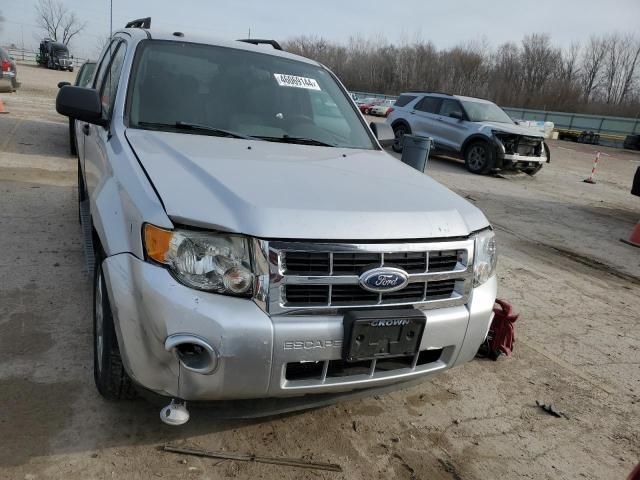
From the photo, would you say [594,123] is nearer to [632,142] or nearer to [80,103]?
[632,142]

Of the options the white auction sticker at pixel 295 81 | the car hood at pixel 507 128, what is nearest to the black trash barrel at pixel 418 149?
the white auction sticker at pixel 295 81

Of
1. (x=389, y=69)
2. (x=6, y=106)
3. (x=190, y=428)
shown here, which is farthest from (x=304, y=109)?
(x=389, y=69)

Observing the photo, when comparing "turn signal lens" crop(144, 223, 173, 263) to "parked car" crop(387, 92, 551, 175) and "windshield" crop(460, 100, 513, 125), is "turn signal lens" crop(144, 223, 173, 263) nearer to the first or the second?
"parked car" crop(387, 92, 551, 175)

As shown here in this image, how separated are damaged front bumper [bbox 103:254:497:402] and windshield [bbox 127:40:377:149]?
126cm

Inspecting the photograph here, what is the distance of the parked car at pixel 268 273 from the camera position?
74.7 inches

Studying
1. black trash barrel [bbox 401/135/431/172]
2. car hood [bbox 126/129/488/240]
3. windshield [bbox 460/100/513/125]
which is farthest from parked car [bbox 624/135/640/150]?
car hood [bbox 126/129/488/240]

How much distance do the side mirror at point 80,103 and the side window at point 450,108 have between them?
11.2 metres

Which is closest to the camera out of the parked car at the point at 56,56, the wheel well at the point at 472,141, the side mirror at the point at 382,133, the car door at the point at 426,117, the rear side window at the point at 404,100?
the side mirror at the point at 382,133

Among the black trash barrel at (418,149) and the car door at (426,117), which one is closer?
the black trash barrel at (418,149)

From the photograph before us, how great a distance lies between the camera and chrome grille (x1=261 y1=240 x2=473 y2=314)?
6.34 ft

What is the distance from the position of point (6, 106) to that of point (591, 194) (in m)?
15.3

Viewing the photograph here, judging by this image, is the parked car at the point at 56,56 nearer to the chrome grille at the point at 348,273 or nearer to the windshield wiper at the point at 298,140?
the windshield wiper at the point at 298,140

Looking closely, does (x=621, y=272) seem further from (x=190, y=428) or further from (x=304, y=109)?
(x=190, y=428)

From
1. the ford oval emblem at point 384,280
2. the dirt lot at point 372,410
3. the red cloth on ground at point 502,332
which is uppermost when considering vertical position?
the ford oval emblem at point 384,280
